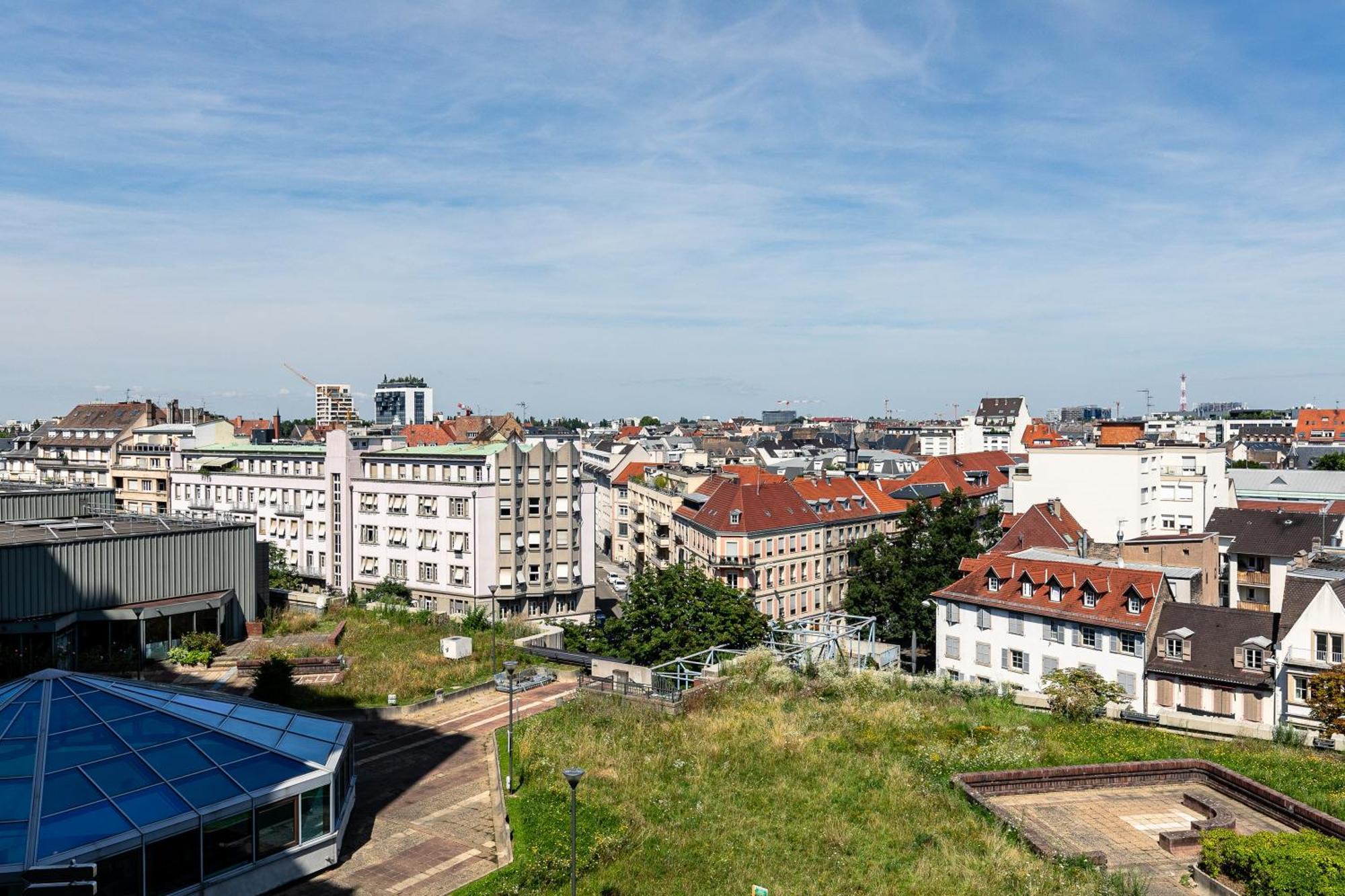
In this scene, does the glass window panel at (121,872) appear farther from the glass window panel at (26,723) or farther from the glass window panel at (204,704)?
the glass window panel at (204,704)

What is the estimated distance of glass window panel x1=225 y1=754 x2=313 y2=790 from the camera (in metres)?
22.5

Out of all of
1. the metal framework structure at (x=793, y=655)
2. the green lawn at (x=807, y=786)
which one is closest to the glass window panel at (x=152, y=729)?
the green lawn at (x=807, y=786)

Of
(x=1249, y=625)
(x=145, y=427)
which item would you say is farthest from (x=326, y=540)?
(x=1249, y=625)

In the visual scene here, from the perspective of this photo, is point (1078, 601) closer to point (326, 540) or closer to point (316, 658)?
point (316, 658)

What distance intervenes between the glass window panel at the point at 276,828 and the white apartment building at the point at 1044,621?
36010mm

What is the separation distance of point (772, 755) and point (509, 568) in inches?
1487

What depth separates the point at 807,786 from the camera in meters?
27.8

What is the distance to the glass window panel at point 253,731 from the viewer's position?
24.0 m

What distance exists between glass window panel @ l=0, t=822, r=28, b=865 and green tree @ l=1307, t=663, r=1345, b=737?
133 ft

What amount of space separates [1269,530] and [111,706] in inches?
2601

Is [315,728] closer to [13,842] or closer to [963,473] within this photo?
[13,842]

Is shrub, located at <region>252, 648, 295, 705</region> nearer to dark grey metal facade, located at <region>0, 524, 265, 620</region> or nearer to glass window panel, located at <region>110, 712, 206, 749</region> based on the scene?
glass window panel, located at <region>110, 712, 206, 749</region>

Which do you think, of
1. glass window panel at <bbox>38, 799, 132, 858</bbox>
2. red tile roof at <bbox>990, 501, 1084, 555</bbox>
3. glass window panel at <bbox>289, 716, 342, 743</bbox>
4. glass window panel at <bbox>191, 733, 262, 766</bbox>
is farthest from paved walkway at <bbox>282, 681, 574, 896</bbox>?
red tile roof at <bbox>990, 501, 1084, 555</bbox>

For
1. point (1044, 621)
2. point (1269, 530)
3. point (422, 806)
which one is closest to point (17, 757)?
point (422, 806)
